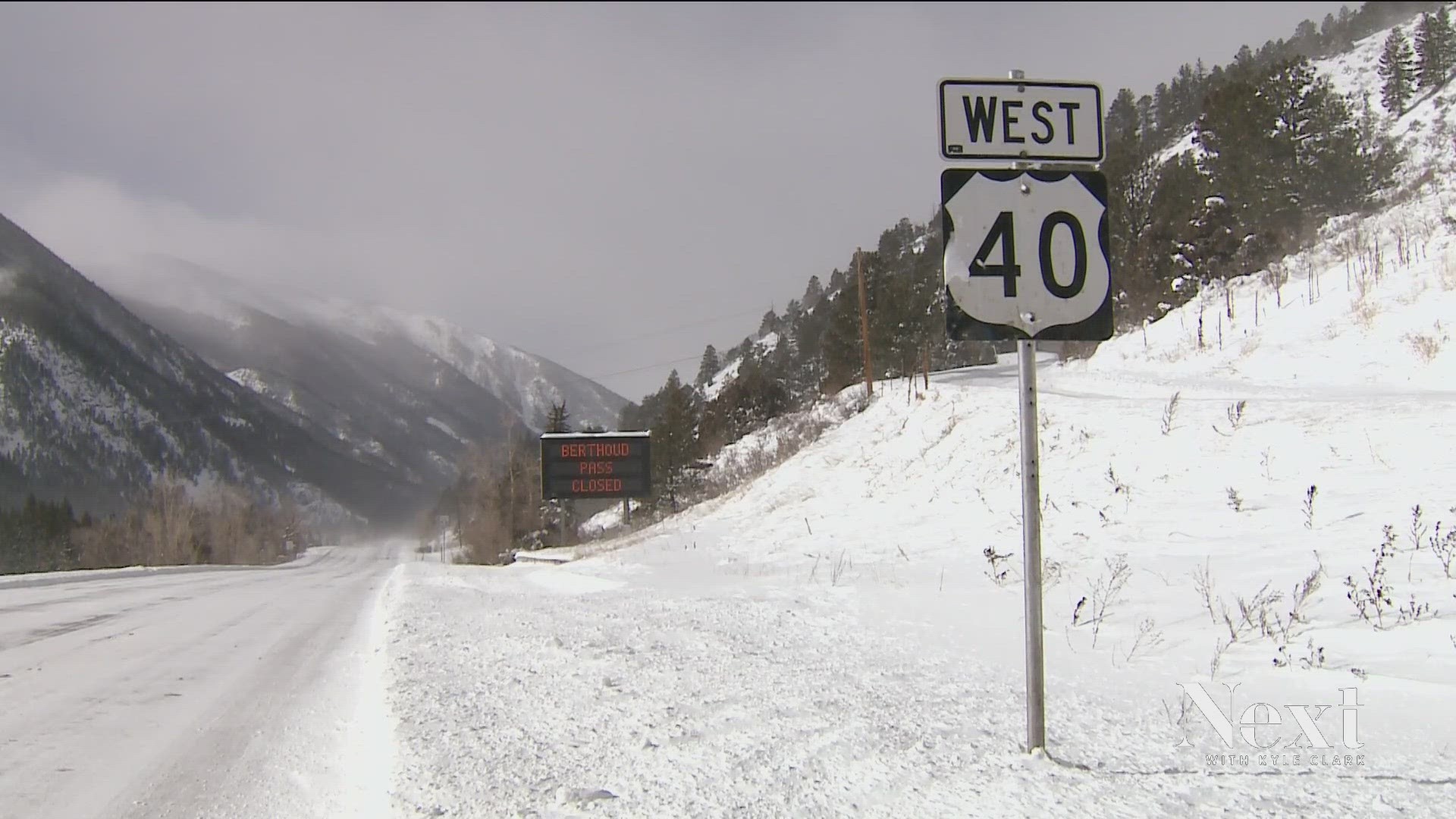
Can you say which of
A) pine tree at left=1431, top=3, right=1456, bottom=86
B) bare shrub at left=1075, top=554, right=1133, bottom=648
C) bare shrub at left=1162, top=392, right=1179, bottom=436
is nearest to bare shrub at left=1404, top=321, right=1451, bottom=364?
bare shrub at left=1162, top=392, right=1179, bottom=436

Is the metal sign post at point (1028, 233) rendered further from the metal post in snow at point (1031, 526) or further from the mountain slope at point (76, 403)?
the mountain slope at point (76, 403)

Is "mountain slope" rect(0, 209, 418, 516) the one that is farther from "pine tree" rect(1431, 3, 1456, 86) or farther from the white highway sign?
"pine tree" rect(1431, 3, 1456, 86)

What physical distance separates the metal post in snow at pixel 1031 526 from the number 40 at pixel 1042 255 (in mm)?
238

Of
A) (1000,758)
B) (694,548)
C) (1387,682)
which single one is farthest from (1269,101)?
(1000,758)

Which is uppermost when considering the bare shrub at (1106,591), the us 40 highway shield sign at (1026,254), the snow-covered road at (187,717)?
the us 40 highway shield sign at (1026,254)

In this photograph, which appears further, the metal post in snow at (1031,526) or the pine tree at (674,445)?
the pine tree at (674,445)

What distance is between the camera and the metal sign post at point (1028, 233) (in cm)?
319

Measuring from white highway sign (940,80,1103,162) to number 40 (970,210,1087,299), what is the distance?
0.85ft

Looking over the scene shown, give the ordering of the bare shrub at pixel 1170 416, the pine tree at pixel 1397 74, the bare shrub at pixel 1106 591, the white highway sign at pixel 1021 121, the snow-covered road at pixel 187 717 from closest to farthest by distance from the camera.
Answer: the white highway sign at pixel 1021 121, the snow-covered road at pixel 187 717, the bare shrub at pixel 1106 591, the bare shrub at pixel 1170 416, the pine tree at pixel 1397 74

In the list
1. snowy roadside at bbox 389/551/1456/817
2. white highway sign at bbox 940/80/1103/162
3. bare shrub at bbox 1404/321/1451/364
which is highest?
bare shrub at bbox 1404/321/1451/364

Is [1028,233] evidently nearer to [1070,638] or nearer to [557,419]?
[1070,638]

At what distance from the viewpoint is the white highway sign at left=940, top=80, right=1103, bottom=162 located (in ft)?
10.9

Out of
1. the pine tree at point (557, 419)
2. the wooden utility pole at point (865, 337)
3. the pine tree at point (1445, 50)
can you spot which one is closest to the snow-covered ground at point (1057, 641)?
the wooden utility pole at point (865, 337)

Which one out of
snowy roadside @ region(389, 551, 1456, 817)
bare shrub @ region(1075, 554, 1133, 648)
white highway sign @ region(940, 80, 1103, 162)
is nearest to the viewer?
snowy roadside @ region(389, 551, 1456, 817)
